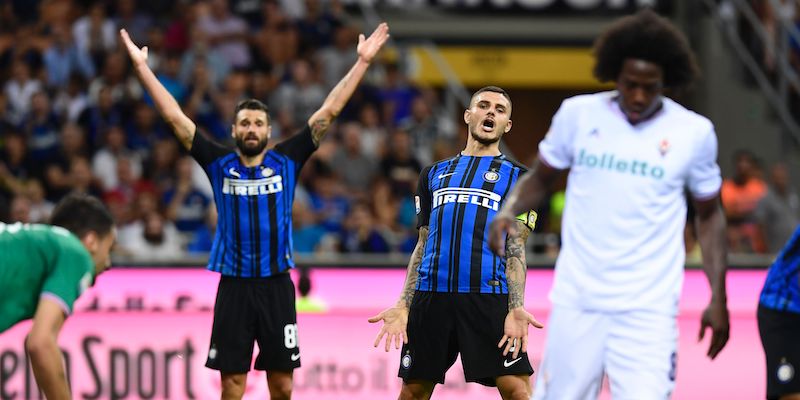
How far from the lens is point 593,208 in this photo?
528 cm

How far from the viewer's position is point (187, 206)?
44.9 feet

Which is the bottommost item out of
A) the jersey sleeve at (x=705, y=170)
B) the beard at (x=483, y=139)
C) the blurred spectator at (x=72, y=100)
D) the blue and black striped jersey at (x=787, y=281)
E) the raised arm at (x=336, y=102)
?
the blue and black striped jersey at (x=787, y=281)

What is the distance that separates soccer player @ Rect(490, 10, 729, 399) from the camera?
17.1 ft

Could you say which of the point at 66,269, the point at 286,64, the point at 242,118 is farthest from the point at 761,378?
the point at 286,64

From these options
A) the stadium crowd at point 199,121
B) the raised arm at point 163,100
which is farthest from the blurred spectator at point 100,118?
the raised arm at point 163,100

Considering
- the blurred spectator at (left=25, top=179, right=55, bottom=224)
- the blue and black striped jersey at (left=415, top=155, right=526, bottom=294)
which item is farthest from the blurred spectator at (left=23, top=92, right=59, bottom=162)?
the blue and black striped jersey at (left=415, top=155, right=526, bottom=294)

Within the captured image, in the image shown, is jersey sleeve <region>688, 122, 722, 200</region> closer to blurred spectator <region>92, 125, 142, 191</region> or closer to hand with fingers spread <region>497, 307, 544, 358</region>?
hand with fingers spread <region>497, 307, 544, 358</region>

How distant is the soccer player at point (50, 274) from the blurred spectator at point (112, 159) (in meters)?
8.98

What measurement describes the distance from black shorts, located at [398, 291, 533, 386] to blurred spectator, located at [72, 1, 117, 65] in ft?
31.6

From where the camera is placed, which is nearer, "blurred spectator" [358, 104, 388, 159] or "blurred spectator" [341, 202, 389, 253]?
"blurred spectator" [341, 202, 389, 253]

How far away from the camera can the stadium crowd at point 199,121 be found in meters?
13.6

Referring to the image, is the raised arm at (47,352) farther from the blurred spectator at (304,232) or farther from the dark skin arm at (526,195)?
the blurred spectator at (304,232)

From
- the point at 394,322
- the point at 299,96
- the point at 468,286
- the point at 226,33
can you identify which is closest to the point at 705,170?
the point at 468,286

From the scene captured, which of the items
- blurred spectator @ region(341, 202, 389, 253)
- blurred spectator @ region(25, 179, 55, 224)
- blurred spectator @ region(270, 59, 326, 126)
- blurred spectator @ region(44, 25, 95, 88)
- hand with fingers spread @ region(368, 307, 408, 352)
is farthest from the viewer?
blurred spectator @ region(44, 25, 95, 88)
